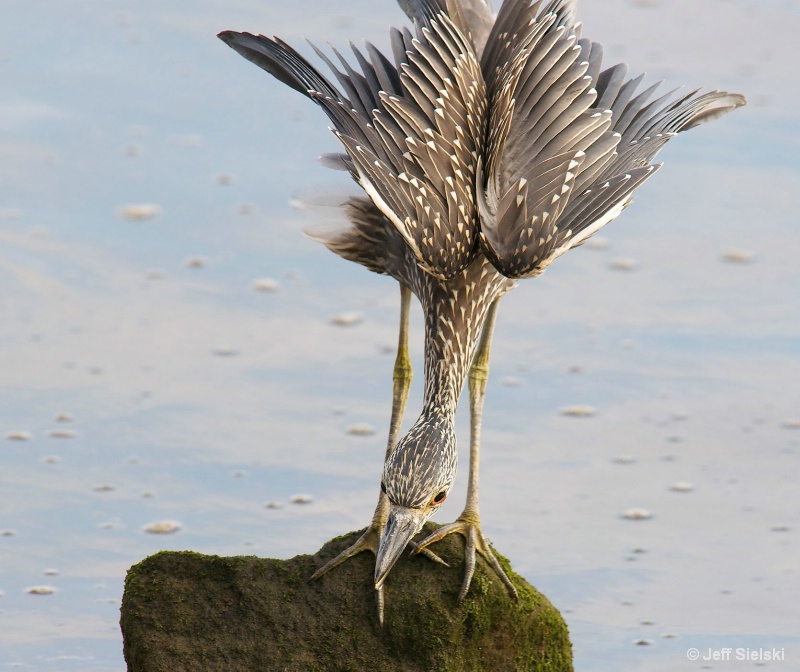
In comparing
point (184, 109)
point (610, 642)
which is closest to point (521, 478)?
point (610, 642)

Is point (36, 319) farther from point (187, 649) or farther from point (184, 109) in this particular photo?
point (187, 649)

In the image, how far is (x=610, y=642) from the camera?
692 centimetres

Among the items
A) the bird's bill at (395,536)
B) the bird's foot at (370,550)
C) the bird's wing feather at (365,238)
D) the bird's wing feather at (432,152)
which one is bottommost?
the bird's foot at (370,550)

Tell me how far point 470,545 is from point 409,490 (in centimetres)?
53

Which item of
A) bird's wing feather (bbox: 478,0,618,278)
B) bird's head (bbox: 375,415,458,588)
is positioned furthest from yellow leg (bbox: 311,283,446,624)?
bird's wing feather (bbox: 478,0,618,278)

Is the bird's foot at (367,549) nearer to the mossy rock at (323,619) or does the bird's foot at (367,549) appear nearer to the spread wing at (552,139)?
the mossy rock at (323,619)

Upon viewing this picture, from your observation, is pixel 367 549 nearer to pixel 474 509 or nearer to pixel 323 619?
pixel 323 619

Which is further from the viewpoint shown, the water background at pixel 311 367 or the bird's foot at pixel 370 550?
the water background at pixel 311 367

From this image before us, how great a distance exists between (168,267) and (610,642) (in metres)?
4.22

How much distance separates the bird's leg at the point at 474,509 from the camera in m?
6.25

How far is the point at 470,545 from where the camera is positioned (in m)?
6.33

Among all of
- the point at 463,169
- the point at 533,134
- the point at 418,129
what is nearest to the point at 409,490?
the point at 463,169

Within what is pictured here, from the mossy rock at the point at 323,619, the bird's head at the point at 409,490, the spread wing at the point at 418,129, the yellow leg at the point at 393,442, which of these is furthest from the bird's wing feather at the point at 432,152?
the mossy rock at the point at 323,619

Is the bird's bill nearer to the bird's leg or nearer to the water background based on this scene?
the bird's leg
